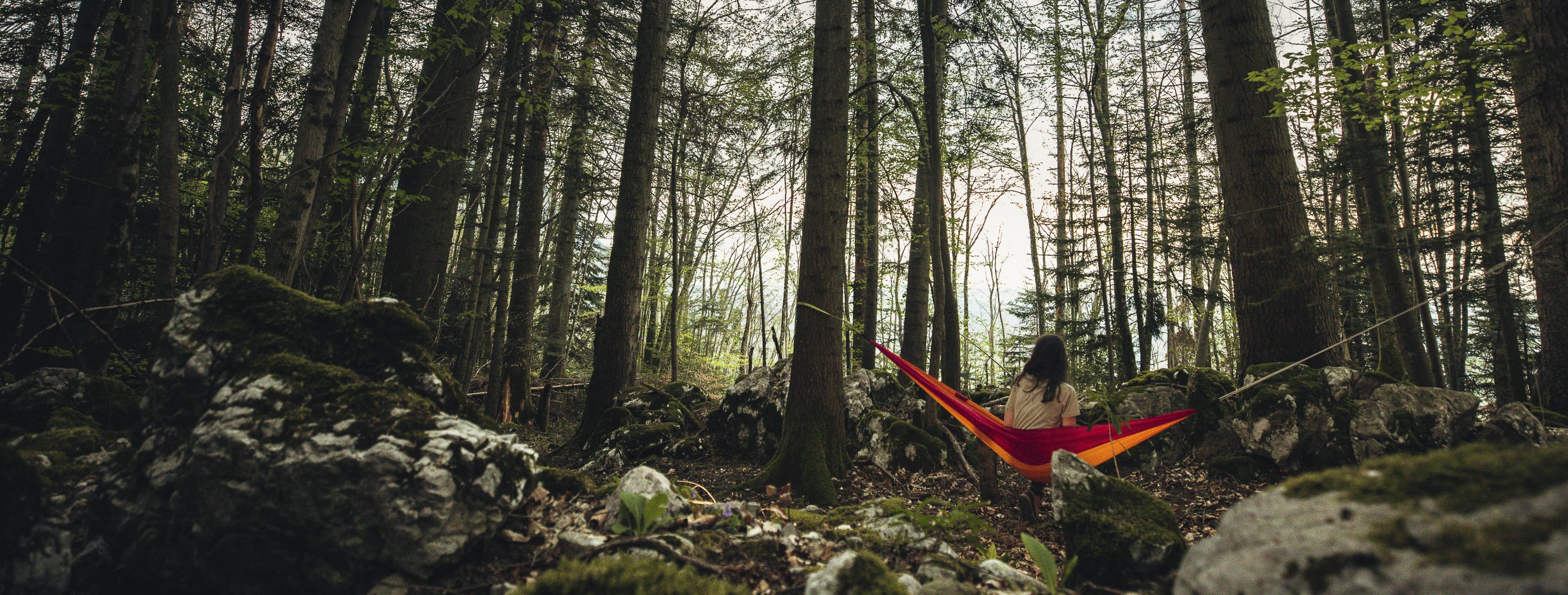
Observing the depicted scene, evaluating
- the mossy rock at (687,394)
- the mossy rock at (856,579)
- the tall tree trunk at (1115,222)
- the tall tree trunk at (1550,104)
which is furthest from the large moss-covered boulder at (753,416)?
the tall tree trunk at (1115,222)

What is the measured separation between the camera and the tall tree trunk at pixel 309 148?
3.32m

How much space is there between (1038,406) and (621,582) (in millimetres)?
2884

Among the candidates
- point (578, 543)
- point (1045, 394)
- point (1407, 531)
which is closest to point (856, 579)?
point (578, 543)

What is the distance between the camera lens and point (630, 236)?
554 cm

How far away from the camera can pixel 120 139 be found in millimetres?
3486

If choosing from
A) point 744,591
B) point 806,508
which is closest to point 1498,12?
point 806,508

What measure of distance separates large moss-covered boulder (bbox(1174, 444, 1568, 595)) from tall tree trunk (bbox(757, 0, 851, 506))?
2740mm

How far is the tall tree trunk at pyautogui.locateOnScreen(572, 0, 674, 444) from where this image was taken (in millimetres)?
5418

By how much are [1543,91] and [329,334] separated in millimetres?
5287

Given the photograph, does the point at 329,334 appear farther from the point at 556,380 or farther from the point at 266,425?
the point at 556,380

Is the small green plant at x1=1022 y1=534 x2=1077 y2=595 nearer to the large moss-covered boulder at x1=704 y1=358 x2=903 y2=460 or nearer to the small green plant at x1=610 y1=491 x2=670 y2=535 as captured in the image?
the small green plant at x1=610 y1=491 x2=670 y2=535

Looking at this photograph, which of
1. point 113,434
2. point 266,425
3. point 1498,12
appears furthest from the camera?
point 1498,12

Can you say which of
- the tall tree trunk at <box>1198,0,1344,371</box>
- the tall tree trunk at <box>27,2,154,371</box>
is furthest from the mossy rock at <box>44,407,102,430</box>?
the tall tree trunk at <box>1198,0,1344,371</box>

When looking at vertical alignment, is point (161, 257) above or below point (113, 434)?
above
